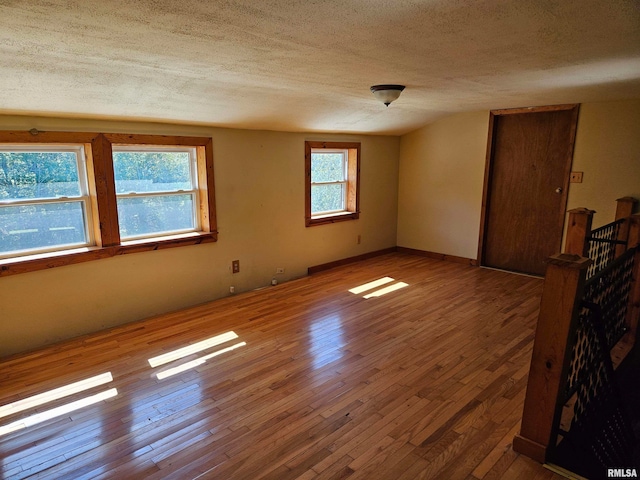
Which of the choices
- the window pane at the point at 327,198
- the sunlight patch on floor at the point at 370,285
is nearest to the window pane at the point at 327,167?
the window pane at the point at 327,198

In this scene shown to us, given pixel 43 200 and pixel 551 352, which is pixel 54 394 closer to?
pixel 43 200

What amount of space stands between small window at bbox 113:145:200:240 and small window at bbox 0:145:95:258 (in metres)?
0.30

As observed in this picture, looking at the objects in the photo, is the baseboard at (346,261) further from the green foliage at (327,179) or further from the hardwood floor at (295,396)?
the hardwood floor at (295,396)

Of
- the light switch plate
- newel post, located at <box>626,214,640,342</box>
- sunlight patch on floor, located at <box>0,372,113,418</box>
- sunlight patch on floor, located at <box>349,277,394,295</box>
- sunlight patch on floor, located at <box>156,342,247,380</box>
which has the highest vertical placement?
the light switch plate

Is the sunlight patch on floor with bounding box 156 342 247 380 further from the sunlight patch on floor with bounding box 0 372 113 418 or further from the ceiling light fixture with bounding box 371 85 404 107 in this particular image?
the ceiling light fixture with bounding box 371 85 404 107

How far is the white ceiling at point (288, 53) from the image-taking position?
171 cm

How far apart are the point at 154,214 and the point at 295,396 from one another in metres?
2.38

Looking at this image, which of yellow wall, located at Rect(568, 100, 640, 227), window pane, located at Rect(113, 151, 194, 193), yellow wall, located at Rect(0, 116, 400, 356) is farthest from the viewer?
yellow wall, located at Rect(568, 100, 640, 227)

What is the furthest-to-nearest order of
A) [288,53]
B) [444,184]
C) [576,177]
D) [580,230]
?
[444,184] < [576,177] < [580,230] < [288,53]

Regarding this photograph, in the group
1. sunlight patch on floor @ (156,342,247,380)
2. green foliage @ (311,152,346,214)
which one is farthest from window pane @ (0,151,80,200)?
green foliage @ (311,152,346,214)

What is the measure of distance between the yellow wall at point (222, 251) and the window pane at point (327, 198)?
283mm

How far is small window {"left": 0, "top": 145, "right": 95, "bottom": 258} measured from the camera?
10.3 feet

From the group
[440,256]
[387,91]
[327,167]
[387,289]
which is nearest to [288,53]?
[387,91]

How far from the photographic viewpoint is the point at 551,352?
1952 millimetres
